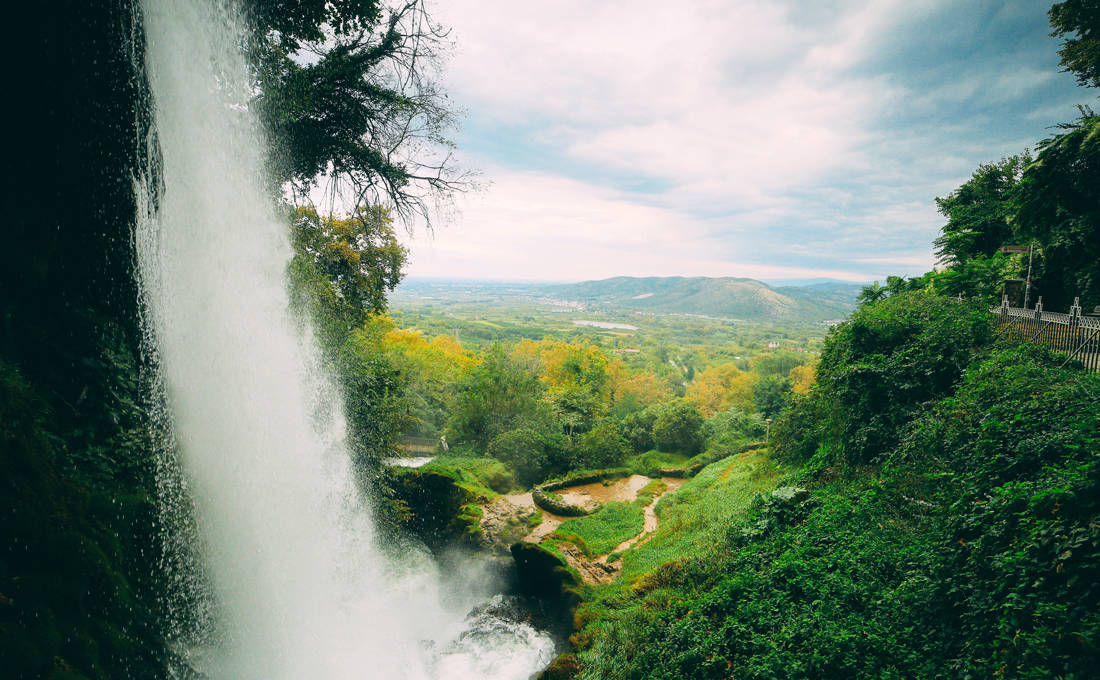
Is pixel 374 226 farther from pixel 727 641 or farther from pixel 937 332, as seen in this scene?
pixel 937 332

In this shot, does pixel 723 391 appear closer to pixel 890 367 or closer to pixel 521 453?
pixel 521 453

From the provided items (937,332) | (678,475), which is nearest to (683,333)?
(678,475)

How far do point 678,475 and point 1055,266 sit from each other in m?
18.7

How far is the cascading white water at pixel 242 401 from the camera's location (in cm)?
607

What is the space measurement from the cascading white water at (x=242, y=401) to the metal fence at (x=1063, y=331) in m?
12.7

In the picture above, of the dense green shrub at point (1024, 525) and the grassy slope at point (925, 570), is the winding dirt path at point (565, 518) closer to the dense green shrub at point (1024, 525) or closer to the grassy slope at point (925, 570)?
the grassy slope at point (925, 570)

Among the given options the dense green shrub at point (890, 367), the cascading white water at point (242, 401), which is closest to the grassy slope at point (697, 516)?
the dense green shrub at point (890, 367)

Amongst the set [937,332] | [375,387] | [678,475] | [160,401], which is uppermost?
[937,332]

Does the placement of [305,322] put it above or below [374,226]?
below

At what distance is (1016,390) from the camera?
5953 millimetres

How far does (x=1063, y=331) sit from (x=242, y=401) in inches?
647

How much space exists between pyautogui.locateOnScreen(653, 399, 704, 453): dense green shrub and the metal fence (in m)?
21.9

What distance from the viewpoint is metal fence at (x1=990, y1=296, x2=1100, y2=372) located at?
25.5 ft

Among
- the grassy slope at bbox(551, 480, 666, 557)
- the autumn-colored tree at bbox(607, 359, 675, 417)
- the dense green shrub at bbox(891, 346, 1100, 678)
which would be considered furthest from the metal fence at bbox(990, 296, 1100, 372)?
the autumn-colored tree at bbox(607, 359, 675, 417)
